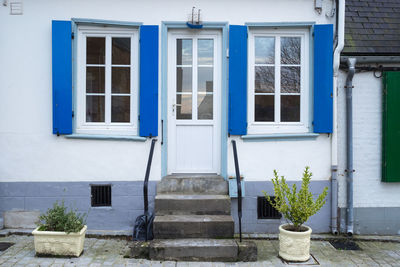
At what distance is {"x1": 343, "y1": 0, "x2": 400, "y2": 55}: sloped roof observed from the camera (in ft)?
19.1

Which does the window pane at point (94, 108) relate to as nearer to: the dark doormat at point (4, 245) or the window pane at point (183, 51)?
the window pane at point (183, 51)

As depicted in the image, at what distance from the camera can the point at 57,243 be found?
461 centimetres

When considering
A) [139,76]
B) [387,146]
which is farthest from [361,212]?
[139,76]

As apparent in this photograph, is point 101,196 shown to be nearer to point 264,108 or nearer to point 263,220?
point 263,220

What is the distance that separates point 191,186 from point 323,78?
2.58 m

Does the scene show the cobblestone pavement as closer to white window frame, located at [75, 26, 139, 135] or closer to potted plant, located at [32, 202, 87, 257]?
potted plant, located at [32, 202, 87, 257]

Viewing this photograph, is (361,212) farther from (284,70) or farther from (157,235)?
(157,235)

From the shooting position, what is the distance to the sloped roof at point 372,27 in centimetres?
582

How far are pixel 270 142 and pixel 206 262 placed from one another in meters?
2.07

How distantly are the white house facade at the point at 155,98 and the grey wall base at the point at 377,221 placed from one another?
0.53m

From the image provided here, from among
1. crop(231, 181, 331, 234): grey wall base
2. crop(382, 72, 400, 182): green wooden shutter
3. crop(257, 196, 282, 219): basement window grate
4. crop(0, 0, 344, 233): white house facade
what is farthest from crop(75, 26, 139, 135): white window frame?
crop(382, 72, 400, 182): green wooden shutter

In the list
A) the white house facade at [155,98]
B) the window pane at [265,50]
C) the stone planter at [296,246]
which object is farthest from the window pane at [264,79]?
the stone planter at [296,246]

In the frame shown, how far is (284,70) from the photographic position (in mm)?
5820

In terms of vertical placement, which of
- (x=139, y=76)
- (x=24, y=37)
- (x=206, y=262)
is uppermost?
(x=24, y=37)
